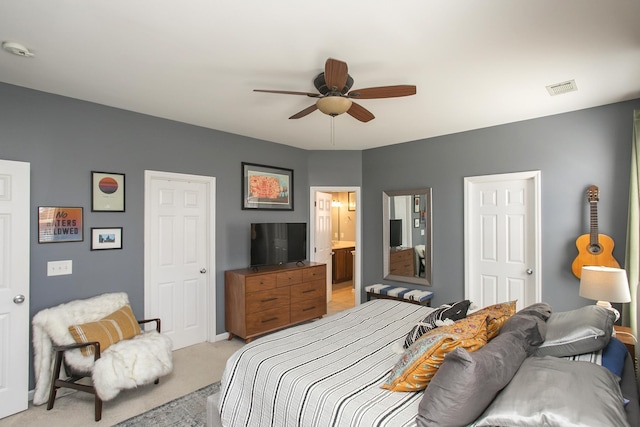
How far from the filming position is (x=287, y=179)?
5105 mm

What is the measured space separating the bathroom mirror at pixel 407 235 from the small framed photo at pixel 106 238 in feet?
11.5

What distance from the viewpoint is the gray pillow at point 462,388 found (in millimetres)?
1308

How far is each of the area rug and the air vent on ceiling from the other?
12.9ft

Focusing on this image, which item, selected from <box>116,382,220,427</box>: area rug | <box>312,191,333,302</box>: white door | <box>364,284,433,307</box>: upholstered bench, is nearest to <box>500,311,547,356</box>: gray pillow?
<box>116,382,220,427</box>: area rug

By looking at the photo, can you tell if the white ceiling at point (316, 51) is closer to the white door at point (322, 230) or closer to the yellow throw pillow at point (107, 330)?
the yellow throw pillow at point (107, 330)

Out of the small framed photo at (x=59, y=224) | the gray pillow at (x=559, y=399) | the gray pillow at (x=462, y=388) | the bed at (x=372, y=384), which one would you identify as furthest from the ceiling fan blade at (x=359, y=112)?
the small framed photo at (x=59, y=224)

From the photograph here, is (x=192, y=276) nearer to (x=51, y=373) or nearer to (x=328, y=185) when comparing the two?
(x=51, y=373)

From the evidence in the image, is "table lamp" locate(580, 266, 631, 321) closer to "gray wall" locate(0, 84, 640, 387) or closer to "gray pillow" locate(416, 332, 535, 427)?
"gray wall" locate(0, 84, 640, 387)

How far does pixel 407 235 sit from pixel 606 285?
8.06 feet

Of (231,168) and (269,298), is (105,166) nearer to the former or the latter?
(231,168)

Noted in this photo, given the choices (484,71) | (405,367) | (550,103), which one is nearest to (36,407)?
(405,367)

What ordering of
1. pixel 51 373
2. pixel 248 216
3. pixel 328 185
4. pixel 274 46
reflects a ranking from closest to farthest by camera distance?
pixel 274 46
pixel 51 373
pixel 248 216
pixel 328 185

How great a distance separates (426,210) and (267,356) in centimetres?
335

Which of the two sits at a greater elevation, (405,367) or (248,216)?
(248,216)
